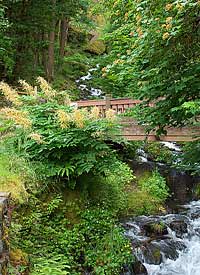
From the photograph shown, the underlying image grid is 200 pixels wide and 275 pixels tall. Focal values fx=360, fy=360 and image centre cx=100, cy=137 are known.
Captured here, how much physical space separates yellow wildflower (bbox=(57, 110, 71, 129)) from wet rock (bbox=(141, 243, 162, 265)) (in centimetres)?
287

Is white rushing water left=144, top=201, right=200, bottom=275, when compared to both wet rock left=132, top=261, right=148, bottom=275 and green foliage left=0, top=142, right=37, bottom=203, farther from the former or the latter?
green foliage left=0, top=142, right=37, bottom=203

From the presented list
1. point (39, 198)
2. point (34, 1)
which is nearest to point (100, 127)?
point (39, 198)

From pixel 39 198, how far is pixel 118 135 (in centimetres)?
188

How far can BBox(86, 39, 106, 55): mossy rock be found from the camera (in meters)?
23.9

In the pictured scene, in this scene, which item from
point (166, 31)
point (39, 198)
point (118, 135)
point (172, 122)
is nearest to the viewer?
point (166, 31)

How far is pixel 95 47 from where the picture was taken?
24.3 m

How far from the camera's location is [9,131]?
7090mm

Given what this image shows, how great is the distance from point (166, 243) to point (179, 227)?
0.77 metres

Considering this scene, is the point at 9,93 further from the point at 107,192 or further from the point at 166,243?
the point at 166,243

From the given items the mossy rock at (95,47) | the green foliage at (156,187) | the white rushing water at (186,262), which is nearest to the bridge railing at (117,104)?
the green foliage at (156,187)

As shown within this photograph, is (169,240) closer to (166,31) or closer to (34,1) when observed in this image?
(166,31)

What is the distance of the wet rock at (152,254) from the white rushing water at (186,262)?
0.29ft

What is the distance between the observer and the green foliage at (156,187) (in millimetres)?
9906

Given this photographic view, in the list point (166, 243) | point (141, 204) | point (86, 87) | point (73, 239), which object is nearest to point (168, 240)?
point (166, 243)
